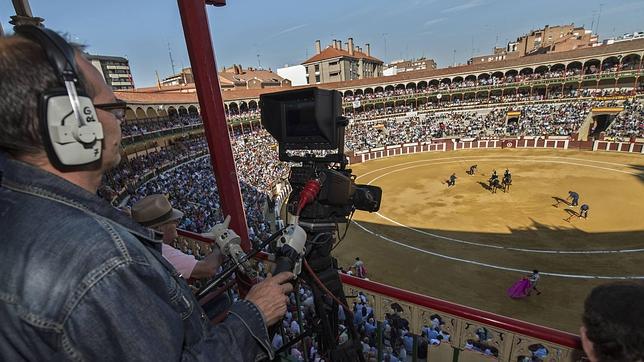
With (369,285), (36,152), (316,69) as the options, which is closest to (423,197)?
(369,285)

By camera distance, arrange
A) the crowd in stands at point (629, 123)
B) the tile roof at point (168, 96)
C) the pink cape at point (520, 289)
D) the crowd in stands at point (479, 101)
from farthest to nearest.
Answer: the crowd in stands at point (479, 101)
the crowd in stands at point (629, 123)
the tile roof at point (168, 96)
the pink cape at point (520, 289)

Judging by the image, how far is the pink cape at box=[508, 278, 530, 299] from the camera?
31.2ft

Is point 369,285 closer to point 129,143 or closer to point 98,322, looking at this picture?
point 98,322

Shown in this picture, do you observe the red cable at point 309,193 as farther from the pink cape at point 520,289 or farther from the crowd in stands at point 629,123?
the crowd in stands at point 629,123

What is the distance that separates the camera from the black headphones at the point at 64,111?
34.6 inches

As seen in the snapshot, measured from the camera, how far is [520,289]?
9578 mm

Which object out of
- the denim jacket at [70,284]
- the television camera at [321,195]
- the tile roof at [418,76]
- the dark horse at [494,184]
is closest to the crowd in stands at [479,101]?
the tile roof at [418,76]

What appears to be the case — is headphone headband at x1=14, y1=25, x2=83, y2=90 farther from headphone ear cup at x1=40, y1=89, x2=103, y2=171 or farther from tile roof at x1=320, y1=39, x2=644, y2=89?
tile roof at x1=320, y1=39, x2=644, y2=89

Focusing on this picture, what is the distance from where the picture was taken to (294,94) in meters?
2.16

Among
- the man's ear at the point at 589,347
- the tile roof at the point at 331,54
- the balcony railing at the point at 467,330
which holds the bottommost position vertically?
the balcony railing at the point at 467,330

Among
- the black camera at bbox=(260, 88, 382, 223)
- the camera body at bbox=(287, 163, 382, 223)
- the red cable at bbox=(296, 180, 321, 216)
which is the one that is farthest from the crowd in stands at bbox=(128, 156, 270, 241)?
the red cable at bbox=(296, 180, 321, 216)

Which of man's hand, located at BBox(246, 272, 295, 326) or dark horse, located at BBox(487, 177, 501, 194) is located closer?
man's hand, located at BBox(246, 272, 295, 326)

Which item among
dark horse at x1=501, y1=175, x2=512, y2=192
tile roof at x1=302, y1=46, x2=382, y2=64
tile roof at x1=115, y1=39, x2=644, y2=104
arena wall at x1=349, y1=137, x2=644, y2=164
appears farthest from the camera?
tile roof at x1=302, y1=46, x2=382, y2=64

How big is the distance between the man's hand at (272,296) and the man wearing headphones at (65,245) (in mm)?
299
